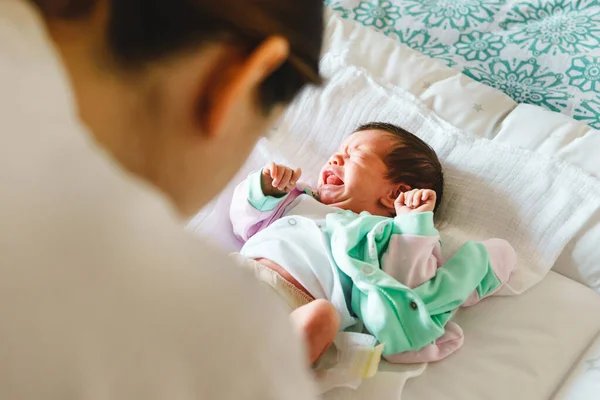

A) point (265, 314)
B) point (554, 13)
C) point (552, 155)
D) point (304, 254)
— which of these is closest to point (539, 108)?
point (552, 155)

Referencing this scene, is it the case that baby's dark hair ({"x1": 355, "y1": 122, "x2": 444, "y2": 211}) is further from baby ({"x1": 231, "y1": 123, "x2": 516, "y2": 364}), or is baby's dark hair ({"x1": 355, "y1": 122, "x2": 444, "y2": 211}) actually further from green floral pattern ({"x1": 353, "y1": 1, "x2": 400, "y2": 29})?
green floral pattern ({"x1": 353, "y1": 1, "x2": 400, "y2": 29})

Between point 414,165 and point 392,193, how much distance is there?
7 centimetres

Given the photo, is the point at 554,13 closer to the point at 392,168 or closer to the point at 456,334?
the point at 392,168

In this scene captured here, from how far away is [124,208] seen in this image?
1.00 ft

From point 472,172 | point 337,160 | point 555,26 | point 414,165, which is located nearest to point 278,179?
point 337,160

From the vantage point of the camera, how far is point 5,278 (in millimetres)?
280

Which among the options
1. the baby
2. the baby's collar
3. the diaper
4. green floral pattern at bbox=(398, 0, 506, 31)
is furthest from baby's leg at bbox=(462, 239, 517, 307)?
green floral pattern at bbox=(398, 0, 506, 31)

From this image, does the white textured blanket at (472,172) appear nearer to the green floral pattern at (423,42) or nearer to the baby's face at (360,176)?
the baby's face at (360,176)

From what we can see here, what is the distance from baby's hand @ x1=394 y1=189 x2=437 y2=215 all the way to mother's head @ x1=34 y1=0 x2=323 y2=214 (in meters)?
0.60

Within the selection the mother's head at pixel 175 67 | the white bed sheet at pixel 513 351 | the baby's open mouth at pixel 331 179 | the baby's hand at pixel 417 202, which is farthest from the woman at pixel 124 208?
the baby's open mouth at pixel 331 179

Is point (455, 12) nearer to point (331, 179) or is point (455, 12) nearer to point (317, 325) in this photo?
point (331, 179)

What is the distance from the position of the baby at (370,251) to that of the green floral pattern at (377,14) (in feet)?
1.61

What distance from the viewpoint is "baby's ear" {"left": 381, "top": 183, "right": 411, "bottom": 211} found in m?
1.12

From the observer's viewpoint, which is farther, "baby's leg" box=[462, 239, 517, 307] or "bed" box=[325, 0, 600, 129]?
"bed" box=[325, 0, 600, 129]
